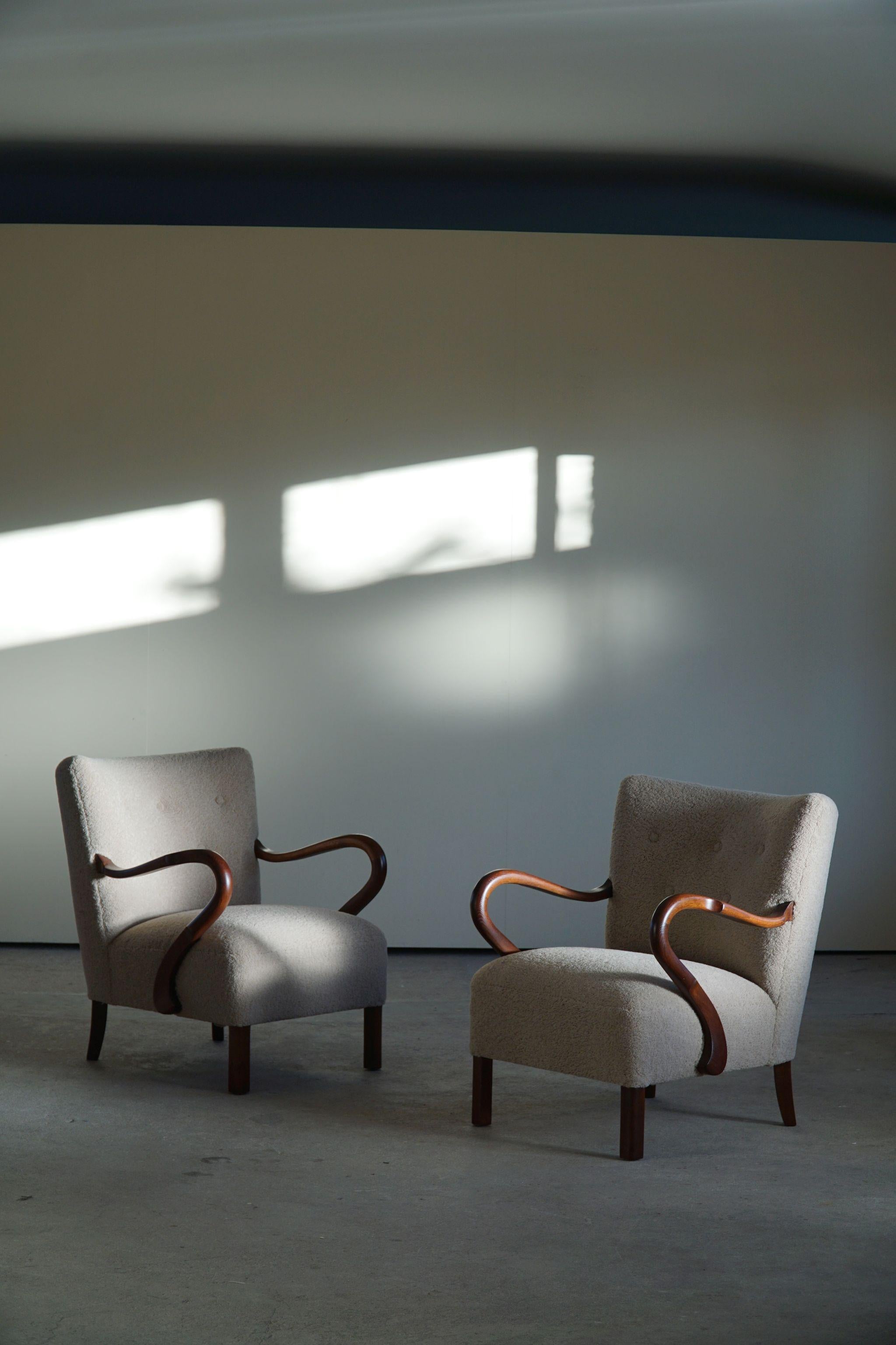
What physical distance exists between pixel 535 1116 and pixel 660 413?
3.23m

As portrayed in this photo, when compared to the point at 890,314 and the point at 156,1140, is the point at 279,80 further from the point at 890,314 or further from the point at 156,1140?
the point at 156,1140

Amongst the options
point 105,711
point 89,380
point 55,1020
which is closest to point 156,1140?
point 55,1020

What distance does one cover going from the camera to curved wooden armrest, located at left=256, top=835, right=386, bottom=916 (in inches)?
164

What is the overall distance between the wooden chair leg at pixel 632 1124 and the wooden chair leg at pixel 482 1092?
1.23ft

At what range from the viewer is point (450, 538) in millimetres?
5812

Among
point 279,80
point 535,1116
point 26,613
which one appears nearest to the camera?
point 535,1116

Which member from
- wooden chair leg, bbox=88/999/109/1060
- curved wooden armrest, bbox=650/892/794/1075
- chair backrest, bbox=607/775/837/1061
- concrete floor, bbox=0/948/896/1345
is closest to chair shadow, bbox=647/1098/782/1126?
concrete floor, bbox=0/948/896/1345

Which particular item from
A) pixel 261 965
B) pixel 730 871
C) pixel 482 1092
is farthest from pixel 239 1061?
pixel 730 871

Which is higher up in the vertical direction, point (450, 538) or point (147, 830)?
point (450, 538)

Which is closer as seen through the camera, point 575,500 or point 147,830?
point 147,830

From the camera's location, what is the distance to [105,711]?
229 inches

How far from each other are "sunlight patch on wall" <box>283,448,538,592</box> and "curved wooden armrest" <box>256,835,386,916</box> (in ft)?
5.80

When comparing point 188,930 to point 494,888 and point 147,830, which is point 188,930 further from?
point 494,888

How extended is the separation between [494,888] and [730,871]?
63 cm
